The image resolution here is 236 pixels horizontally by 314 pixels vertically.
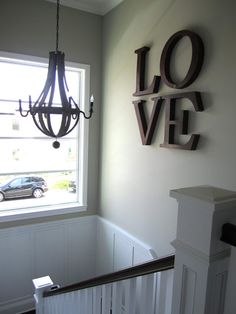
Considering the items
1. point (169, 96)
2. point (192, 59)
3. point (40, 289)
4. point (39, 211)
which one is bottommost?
point (40, 289)

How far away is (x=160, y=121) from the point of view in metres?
Answer: 2.57

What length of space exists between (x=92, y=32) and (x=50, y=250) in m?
2.91

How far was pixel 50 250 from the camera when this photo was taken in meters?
3.50

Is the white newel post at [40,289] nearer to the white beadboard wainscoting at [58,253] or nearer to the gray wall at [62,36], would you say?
the white beadboard wainscoting at [58,253]

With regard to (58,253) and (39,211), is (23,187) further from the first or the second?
(58,253)

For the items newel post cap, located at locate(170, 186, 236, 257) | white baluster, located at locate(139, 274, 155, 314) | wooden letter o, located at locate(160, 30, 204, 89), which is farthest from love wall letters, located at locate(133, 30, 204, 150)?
newel post cap, located at locate(170, 186, 236, 257)

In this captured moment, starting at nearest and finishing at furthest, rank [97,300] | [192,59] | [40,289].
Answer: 1. [97,300]
2. [192,59]
3. [40,289]

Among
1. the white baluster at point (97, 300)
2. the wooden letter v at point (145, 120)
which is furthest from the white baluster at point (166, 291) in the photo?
the wooden letter v at point (145, 120)

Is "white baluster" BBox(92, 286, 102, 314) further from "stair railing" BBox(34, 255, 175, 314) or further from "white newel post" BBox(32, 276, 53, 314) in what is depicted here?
"white newel post" BBox(32, 276, 53, 314)

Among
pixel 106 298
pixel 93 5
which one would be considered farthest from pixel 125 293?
pixel 93 5

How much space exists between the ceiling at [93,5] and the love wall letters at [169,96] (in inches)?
35.4

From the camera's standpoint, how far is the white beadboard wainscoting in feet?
10.5

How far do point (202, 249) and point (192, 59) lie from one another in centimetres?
179

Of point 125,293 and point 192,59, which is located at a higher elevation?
point 192,59
